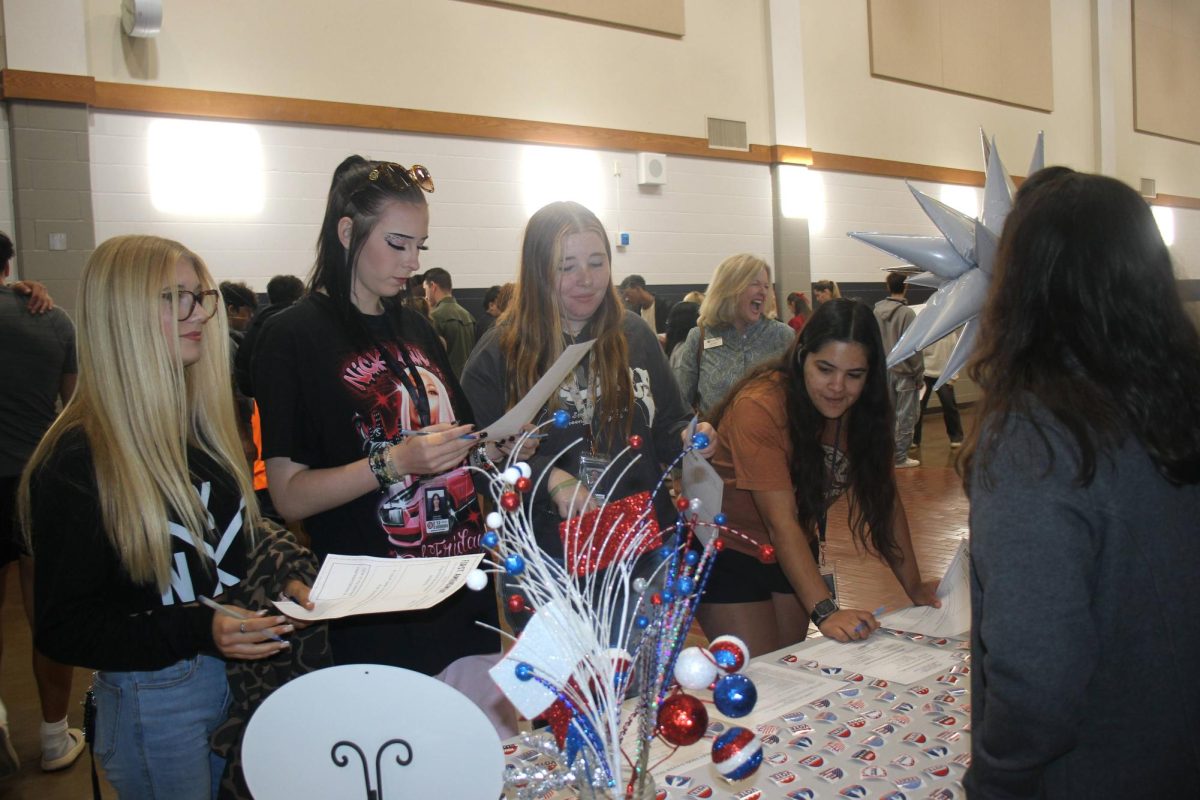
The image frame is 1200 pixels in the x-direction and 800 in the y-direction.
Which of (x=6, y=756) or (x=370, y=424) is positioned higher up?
(x=370, y=424)

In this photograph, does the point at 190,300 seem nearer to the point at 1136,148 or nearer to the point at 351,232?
the point at 351,232

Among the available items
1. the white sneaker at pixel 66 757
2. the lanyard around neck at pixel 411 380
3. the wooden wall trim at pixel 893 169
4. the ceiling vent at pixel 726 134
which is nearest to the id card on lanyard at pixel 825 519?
the lanyard around neck at pixel 411 380

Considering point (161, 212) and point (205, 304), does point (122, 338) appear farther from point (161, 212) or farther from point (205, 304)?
point (161, 212)

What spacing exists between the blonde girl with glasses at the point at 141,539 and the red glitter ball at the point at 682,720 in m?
0.59

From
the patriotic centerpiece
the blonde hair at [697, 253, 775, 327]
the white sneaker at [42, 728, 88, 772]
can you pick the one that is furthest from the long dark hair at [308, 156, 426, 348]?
the blonde hair at [697, 253, 775, 327]

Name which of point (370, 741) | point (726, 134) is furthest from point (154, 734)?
point (726, 134)

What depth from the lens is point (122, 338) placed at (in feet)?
4.50

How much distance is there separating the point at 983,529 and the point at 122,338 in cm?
119

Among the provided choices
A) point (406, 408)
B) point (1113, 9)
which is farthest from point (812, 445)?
point (1113, 9)

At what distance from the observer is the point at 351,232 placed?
5.52ft

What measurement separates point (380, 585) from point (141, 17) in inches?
207

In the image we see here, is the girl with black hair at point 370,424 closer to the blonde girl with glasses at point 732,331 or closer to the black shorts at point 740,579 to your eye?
the black shorts at point 740,579

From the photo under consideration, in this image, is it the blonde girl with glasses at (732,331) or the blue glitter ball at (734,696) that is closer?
the blue glitter ball at (734,696)

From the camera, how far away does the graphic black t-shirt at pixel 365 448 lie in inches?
62.0
